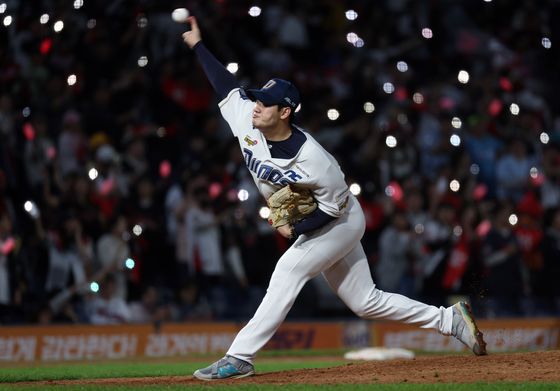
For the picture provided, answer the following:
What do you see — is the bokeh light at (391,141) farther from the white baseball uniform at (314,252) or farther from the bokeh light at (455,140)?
the white baseball uniform at (314,252)

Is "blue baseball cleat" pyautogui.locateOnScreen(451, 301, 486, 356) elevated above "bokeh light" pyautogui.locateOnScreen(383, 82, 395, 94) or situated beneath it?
situated beneath

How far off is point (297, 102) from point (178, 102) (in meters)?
8.38

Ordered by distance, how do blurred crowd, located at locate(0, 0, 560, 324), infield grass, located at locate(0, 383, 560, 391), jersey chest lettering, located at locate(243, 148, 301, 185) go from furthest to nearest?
blurred crowd, located at locate(0, 0, 560, 324), jersey chest lettering, located at locate(243, 148, 301, 185), infield grass, located at locate(0, 383, 560, 391)

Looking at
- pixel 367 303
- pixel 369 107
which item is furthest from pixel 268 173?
pixel 369 107

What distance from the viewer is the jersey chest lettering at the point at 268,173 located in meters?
7.65

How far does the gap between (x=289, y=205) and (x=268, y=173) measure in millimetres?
284

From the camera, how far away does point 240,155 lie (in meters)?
15.4

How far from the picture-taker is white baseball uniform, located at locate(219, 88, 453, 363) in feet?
25.2

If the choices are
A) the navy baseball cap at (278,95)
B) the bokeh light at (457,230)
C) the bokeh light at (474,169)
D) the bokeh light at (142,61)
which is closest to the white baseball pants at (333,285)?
the navy baseball cap at (278,95)

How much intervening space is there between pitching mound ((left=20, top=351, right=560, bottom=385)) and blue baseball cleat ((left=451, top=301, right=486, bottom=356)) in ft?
0.48

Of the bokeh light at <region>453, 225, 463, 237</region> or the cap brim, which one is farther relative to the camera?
the bokeh light at <region>453, 225, 463, 237</region>

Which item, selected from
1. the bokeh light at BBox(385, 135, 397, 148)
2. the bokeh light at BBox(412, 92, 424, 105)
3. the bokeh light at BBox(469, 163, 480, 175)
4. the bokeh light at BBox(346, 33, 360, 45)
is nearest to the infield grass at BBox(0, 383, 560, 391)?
the bokeh light at BBox(385, 135, 397, 148)

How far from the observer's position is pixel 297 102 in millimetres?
7852

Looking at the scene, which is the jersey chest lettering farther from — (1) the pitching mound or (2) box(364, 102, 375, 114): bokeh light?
(2) box(364, 102, 375, 114): bokeh light
